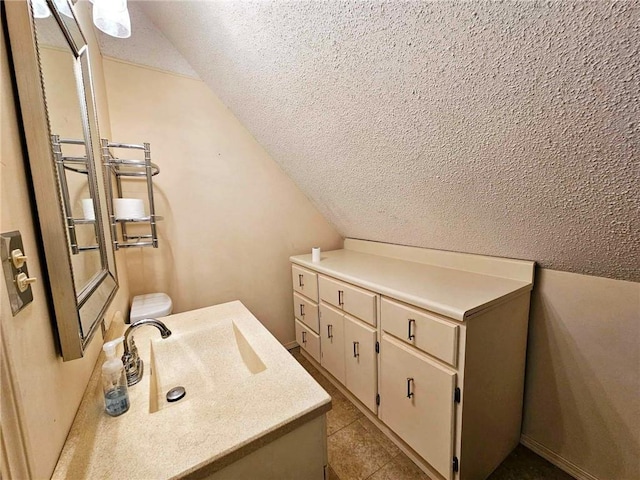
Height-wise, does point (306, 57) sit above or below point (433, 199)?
above

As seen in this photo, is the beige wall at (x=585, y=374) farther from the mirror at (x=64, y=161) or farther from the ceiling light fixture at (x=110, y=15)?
the ceiling light fixture at (x=110, y=15)

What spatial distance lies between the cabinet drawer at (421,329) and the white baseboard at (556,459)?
862 mm

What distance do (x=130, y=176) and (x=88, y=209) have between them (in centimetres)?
88

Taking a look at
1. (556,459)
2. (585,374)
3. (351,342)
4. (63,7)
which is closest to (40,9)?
(63,7)

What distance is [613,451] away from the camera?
1092 mm

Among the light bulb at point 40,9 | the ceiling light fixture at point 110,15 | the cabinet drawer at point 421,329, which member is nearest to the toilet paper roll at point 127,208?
the ceiling light fixture at point 110,15

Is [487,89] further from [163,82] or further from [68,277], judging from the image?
[163,82]

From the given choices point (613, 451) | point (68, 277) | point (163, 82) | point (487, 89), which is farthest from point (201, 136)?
point (613, 451)

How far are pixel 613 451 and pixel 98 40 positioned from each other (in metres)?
3.19

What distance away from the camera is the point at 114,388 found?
0.65 meters

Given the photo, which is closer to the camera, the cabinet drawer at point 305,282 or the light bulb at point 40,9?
the light bulb at point 40,9

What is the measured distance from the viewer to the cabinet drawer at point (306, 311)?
1.88 meters

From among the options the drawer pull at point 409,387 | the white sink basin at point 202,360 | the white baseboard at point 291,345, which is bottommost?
the white baseboard at point 291,345

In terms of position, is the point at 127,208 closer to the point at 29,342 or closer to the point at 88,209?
the point at 88,209
